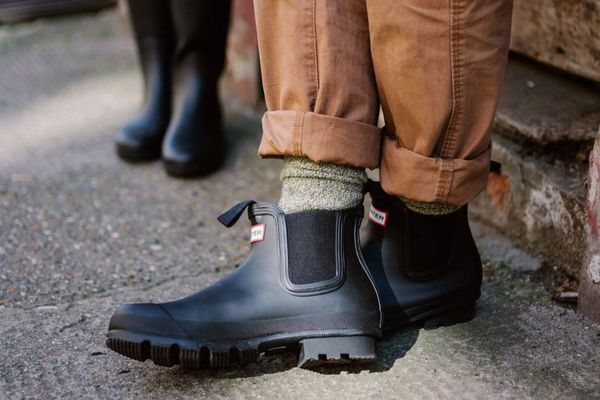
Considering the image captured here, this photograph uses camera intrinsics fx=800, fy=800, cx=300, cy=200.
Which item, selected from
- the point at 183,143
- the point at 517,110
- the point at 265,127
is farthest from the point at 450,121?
the point at 183,143

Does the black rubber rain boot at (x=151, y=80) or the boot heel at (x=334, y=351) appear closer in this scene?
the boot heel at (x=334, y=351)

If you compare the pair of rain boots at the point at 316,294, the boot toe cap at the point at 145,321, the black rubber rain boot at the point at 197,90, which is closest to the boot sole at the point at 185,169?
the black rubber rain boot at the point at 197,90

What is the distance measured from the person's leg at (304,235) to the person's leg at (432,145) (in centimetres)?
4

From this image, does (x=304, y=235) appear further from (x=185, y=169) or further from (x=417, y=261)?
(x=185, y=169)

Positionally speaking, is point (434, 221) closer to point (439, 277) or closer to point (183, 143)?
point (439, 277)

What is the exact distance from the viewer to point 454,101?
33.6 inches

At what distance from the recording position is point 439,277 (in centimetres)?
99

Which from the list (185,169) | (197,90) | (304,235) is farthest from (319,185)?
(197,90)

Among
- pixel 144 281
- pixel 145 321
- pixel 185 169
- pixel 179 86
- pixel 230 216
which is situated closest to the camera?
pixel 145 321

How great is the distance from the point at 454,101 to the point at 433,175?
0.28ft

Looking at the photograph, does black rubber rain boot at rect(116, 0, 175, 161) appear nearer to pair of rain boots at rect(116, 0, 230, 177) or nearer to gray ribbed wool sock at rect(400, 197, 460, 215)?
pair of rain boots at rect(116, 0, 230, 177)

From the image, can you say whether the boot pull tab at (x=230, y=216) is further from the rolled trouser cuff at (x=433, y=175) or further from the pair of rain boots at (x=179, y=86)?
the pair of rain boots at (x=179, y=86)

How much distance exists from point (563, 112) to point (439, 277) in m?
0.41

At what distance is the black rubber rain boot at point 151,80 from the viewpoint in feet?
5.32
